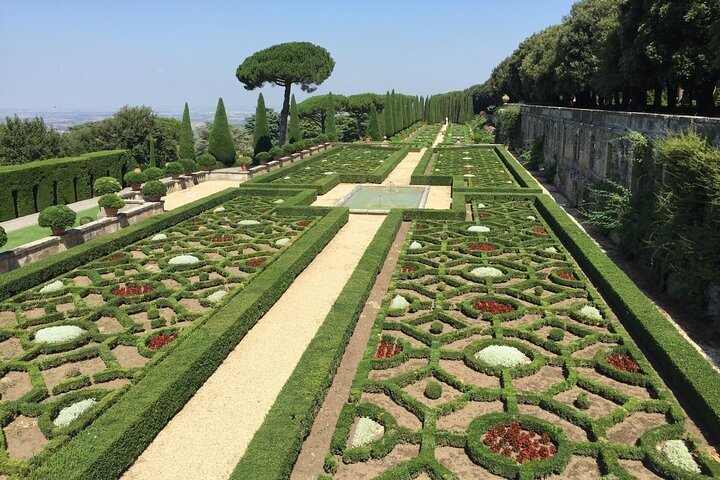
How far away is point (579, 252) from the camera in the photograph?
Answer: 12.7 m

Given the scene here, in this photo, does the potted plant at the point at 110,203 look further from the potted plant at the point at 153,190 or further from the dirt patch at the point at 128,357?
the dirt patch at the point at 128,357

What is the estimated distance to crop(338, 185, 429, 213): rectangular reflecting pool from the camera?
807 inches

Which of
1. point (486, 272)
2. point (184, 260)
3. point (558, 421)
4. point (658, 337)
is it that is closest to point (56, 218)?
point (184, 260)

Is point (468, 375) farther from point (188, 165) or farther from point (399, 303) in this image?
point (188, 165)

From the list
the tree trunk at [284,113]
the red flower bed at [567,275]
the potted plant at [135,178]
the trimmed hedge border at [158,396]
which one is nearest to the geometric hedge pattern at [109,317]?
the trimmed hedge border at [158,396]

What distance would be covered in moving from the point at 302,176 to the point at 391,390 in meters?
20.5

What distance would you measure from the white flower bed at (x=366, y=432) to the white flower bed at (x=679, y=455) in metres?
3.25

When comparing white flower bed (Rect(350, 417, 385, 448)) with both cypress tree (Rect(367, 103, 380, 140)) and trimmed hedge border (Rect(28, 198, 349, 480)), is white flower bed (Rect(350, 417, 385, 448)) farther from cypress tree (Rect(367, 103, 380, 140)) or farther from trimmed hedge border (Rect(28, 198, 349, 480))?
cypress tree (Rect(367, 103, 380, 140))

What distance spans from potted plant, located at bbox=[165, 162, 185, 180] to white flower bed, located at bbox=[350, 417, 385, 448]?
838 inches

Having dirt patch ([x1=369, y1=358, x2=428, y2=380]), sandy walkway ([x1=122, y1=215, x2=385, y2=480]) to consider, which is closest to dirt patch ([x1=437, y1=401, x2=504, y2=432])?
dirt patch ([x1=369, y1=358, x2=428, y2=380])

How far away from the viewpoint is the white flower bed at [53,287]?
11.1 m

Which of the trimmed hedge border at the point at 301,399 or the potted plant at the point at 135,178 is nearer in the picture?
the trimmed hedge border at the point at 301,399

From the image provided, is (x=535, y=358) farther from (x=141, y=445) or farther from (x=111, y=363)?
(x=111, y=363)

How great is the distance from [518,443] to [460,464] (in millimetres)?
758
